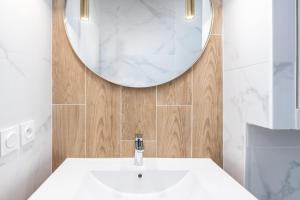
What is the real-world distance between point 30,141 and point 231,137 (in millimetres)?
894

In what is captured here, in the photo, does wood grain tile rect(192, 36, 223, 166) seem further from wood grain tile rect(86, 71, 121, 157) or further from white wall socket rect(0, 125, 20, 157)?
white wall socket rect(0, 125, 20, 157)

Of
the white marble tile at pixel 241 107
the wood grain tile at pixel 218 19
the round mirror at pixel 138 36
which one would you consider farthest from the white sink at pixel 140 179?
the wood grain tile at pixel 218 19

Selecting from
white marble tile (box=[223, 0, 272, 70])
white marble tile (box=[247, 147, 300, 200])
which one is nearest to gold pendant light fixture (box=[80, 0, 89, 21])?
white marble tile (box=[223, 0, 272, 70])

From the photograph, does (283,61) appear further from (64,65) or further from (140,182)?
(64,65)

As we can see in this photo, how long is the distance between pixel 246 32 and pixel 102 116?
0.78m

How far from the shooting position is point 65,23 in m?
1.37

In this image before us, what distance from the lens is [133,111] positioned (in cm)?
139

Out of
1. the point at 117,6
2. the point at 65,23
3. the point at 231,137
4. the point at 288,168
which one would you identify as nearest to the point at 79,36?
the point at 65,23

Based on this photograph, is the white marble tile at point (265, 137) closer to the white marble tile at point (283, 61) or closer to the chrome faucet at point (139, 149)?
the white marble tile at point (283, 61)

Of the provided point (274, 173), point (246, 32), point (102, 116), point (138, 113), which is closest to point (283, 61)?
point (246, 32)

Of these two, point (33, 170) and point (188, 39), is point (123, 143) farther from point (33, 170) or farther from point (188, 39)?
point (188, 39)

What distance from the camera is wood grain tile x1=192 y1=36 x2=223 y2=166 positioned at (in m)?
1.40

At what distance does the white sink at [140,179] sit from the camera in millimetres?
1040

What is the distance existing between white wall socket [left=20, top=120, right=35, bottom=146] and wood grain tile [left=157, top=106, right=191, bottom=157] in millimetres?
596
